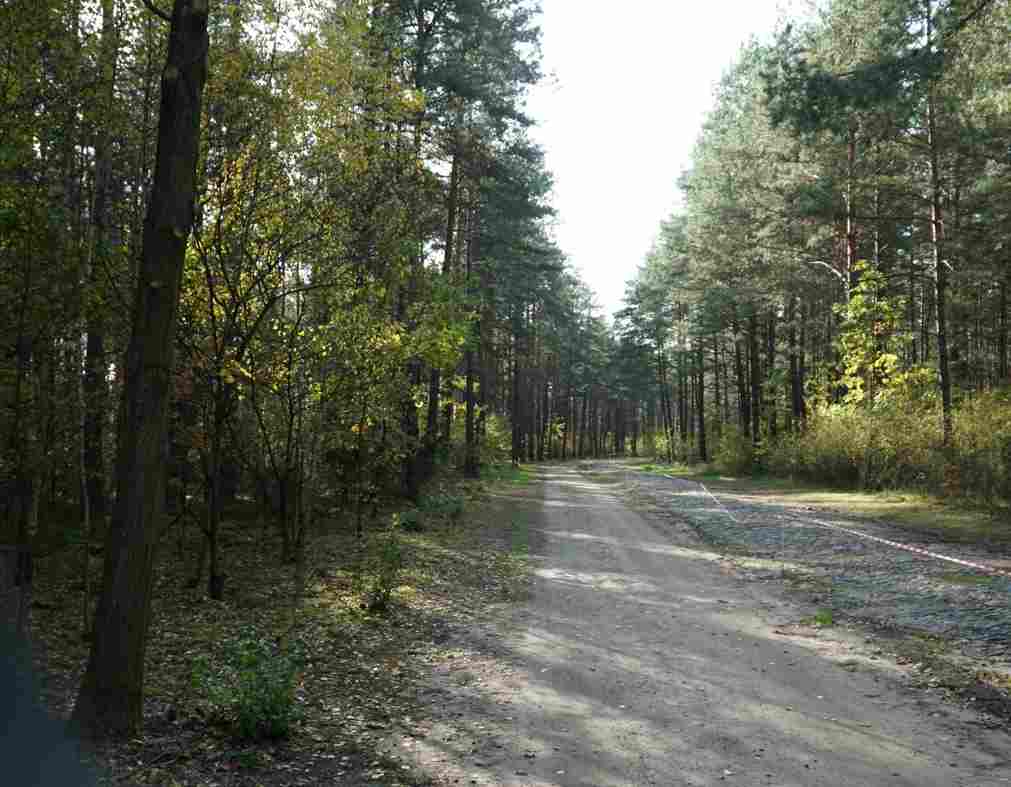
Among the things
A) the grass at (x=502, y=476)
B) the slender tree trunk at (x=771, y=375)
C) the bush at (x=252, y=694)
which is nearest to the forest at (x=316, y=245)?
the bush at (x=252, y=694)

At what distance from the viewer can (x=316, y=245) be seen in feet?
32.1

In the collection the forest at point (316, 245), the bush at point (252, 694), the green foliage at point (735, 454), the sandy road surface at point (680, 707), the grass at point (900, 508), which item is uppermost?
the forest at point (316, 245)

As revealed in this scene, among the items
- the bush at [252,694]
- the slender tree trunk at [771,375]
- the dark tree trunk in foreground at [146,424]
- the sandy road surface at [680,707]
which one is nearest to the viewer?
the sandy road surface at [680,707]

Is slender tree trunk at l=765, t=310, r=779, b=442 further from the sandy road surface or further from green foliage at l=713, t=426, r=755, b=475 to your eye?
the sandy road surface

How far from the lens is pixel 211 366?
9.26m

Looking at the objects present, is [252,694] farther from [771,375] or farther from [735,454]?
[771,375]

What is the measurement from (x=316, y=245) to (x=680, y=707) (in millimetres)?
7007

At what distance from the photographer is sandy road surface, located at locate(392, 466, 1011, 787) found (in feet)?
15.5

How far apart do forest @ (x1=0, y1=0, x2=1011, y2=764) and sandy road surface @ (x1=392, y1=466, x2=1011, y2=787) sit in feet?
8.54

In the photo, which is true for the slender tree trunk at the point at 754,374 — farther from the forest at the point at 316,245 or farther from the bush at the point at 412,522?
the bush at the point at 412,522

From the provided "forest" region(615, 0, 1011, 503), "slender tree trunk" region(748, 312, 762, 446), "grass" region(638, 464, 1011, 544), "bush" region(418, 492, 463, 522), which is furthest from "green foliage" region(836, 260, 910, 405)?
"bush" region(418, 492, 463, 522)

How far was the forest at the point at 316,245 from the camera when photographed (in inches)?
286

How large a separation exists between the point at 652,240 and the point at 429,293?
4038 cm

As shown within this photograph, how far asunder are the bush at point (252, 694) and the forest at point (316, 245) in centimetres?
59
